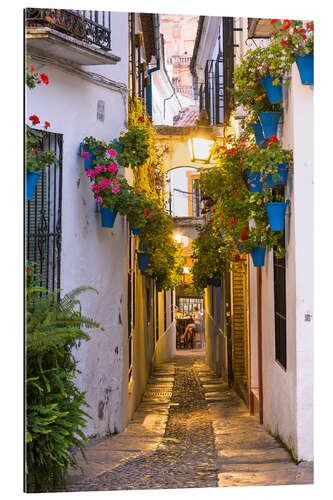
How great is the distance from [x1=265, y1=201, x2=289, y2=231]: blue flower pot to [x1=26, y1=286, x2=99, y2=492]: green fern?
1606 millimetres

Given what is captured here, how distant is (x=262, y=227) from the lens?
5.16 m

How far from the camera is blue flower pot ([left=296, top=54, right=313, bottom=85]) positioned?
4369mm

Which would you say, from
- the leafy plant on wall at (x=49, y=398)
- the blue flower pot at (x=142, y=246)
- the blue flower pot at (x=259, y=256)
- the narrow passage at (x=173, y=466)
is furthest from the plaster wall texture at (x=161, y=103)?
the leafy plant on wall at (x=49, y=398)

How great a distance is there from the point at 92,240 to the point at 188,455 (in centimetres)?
192

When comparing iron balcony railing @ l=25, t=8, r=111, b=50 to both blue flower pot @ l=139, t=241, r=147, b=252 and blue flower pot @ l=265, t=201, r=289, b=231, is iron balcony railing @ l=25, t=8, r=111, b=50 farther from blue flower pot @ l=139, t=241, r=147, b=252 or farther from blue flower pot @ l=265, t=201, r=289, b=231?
blue flower pot @ l=139, t=241, r=147, b=252

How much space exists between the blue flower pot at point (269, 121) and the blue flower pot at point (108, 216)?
144cm

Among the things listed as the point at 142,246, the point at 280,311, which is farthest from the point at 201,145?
the point at 280,311

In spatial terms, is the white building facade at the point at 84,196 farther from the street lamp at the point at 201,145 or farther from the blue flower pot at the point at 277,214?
the blue flower pot at the point at 277,214

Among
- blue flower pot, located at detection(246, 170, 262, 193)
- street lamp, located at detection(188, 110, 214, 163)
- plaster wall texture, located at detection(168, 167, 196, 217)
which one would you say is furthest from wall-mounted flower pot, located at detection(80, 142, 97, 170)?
plaster wall texture, located at detection(168, 167, 196, 217)

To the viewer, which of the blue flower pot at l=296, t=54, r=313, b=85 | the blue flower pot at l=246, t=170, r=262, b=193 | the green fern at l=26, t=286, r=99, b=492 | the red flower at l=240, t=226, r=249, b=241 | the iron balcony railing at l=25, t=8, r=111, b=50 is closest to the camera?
the green fern at l=26, t=286, r=99, b=492

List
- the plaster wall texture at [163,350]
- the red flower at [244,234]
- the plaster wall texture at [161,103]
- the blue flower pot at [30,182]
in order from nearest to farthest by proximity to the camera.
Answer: the blue flower pot at [30,182]
the red flower at [244,234]
the plaster wall texture at [161,103]
the plaster wall texture at [163,350]

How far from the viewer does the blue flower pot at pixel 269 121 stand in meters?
5.05

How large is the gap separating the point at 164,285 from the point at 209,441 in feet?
20.1
